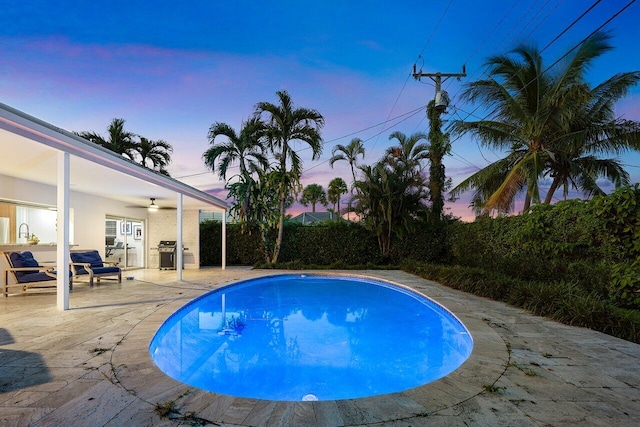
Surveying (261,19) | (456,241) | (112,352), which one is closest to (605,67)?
(456,241)

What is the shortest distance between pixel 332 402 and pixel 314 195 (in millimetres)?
39584

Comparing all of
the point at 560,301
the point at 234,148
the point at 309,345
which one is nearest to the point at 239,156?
the point at 234,148

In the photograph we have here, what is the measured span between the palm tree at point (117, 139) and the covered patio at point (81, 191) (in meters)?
4.58

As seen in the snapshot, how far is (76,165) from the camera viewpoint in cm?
637

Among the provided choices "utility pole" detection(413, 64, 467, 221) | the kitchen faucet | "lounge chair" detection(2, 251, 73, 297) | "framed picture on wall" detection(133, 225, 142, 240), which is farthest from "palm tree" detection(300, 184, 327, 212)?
"lounge chair" detection(2, 251, 73, 297)

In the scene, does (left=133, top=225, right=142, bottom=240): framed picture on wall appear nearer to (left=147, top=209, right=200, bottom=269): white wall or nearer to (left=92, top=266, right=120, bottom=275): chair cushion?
(left=147, top=209, right=200, bottom=269): white wall

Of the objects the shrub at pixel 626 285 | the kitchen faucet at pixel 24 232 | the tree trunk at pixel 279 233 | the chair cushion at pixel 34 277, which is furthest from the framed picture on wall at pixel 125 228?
the shrub at pixel 626 285

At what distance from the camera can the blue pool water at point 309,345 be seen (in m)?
3.68

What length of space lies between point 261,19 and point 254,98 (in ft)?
12.0

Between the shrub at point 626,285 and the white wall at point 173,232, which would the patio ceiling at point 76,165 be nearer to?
the white wall at point 173,232

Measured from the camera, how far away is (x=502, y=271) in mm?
9164

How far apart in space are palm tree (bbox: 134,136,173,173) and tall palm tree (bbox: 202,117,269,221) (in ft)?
19.1

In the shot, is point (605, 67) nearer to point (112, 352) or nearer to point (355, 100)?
point (355, 100)

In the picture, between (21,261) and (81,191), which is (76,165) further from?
(81,191)
